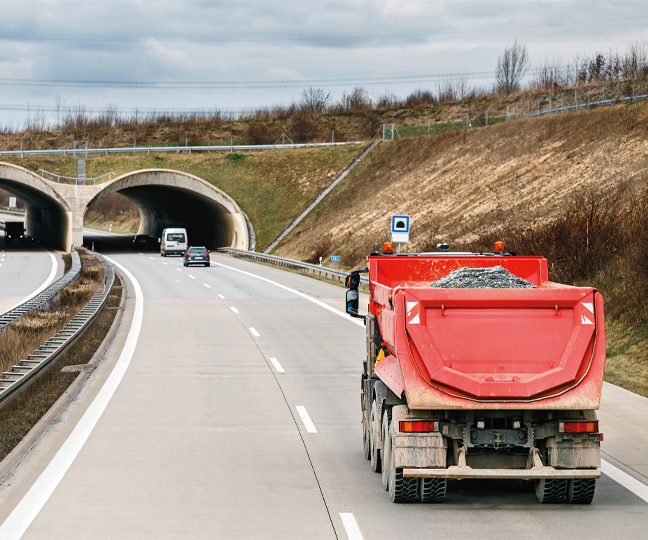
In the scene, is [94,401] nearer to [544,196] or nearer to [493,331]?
[493,331]

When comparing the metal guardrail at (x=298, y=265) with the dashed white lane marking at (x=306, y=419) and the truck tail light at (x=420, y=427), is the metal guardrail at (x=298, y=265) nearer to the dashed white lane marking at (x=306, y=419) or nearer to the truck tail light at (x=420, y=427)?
the dashed white lane marking at (x=306, y=419)

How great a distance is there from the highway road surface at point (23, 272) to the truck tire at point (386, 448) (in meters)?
21.7

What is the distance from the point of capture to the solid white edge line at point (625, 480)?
344 inches

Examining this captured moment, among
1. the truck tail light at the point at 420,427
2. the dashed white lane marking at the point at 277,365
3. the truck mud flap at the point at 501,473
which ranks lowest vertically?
the dashed white lane marking at the point at 277,365

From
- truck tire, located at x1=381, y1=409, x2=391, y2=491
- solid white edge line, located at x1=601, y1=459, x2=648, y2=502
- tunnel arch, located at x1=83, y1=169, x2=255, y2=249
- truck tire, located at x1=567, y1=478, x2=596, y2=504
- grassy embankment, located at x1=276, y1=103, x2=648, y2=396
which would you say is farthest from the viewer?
tunnel arch, located at x1=83, y1=169, x2=255, y2=249

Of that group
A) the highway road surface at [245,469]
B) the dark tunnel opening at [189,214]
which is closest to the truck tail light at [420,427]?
the highway road surface at [245,469]

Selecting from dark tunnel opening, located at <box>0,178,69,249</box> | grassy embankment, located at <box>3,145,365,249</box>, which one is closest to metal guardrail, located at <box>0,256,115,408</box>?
grassy embankment, located at <box>3,145,365,249</box>

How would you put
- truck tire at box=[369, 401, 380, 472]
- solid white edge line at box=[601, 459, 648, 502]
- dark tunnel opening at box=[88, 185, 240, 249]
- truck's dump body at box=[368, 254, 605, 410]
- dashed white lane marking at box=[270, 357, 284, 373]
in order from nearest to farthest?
truck's dump body at box=[368, 254, 605, 410] < solid white edge line at box=[601, 459, 648, 502] < truck tire at box=[369, 401, 380, 472] < dashed white lane marking at box=[270, 357, 284, 373] < dark tunnel opening at box=[88, 185, 240, 249]

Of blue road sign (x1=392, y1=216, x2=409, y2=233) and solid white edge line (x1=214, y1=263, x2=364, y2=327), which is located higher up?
blue road sign (x1=392, y1=216, x2=409, y2=233)

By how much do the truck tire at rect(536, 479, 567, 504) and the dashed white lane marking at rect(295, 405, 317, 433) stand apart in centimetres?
404

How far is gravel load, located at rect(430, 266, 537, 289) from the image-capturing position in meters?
8.55

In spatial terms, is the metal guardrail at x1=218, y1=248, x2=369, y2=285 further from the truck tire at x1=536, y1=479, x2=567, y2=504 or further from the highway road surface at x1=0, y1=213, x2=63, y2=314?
the truck tire at x1=536, y1=479, x2=567, y2=504

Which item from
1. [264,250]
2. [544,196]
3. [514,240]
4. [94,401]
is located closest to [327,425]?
[94,401]

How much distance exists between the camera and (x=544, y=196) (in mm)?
42781
